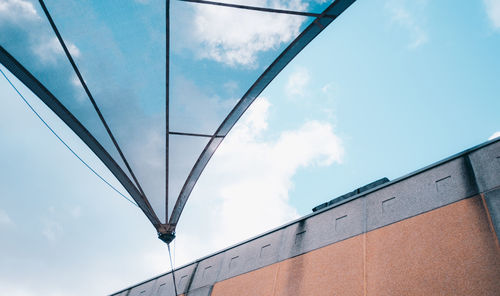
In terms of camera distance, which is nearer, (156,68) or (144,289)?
(156,68)

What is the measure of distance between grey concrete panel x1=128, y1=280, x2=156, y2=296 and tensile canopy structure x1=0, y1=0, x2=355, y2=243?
27.4ft

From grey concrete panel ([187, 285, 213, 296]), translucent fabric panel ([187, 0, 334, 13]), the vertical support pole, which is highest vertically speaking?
translucent fabric panel ([187, 0, 334, 13])

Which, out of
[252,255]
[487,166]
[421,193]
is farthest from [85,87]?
[487,166]

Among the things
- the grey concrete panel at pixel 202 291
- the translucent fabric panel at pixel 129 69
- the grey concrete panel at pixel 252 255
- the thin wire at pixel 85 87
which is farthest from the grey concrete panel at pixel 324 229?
the thin wire at pixel 85 87

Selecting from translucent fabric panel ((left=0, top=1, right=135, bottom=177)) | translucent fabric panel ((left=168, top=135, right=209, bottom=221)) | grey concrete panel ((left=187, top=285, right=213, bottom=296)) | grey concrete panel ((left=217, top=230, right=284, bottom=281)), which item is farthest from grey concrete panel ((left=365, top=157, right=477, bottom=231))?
translucent fabric panel ((left=0, top=1, right=135, bottom=177))

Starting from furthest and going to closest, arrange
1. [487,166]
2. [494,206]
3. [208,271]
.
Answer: [208,271] → [487,166] → [494,206]

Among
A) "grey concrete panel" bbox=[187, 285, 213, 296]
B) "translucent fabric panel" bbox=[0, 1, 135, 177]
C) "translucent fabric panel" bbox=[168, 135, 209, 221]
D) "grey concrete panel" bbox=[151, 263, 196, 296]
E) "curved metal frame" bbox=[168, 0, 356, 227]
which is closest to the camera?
"translucent fabric panel" bbox=[0, 1, 135, 177]

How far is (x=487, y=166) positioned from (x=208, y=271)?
791 cm

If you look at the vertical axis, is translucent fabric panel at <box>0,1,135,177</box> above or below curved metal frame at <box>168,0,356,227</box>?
below

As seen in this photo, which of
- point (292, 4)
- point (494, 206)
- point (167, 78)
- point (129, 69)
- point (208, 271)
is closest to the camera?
point (292, 4)

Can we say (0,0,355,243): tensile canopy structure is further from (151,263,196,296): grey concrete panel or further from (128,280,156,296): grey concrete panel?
(128,280,156,296): grey concrete panel

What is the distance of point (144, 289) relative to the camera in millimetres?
11766

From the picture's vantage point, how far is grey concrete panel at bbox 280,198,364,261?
6668 millimetres

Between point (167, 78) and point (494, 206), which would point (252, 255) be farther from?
point (167, 78)
